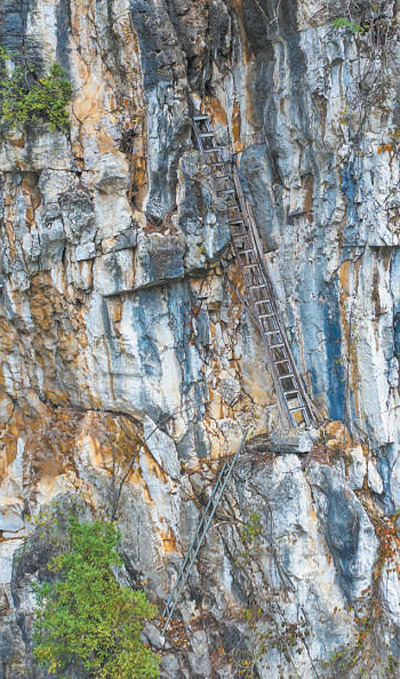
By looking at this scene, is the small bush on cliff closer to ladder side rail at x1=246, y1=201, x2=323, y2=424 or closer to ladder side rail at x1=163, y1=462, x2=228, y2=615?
ladder side rail at x1=163, y1=462, x2=228, y2=615

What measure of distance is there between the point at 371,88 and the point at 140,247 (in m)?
3.30

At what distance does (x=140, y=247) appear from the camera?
7.11 metres

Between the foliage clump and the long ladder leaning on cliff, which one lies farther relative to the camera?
the long ladder leaning on cliff

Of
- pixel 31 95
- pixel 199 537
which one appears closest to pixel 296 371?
pixel 199 537

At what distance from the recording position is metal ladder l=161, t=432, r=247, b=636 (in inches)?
277

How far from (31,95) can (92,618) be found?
19.5ft

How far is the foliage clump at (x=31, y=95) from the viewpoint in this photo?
23.3ft

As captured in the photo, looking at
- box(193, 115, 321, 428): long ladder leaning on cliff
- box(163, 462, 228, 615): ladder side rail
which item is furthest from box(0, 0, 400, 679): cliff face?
box(193, 115, 321, 428): long ladder leaning on cliff

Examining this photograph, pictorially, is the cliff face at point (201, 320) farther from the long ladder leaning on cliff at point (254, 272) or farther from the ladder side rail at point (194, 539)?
the long ladder leaning on cliff at point (254, 272)

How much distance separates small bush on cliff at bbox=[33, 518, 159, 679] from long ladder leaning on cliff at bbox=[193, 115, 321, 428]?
9.11 ft

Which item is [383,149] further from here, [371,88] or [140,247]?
[140,247]

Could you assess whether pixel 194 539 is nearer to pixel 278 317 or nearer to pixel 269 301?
pixel 278 317

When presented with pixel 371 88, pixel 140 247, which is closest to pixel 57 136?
pixel 140 247

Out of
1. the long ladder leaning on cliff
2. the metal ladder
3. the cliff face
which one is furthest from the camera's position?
the long ladder leaning on cliff
